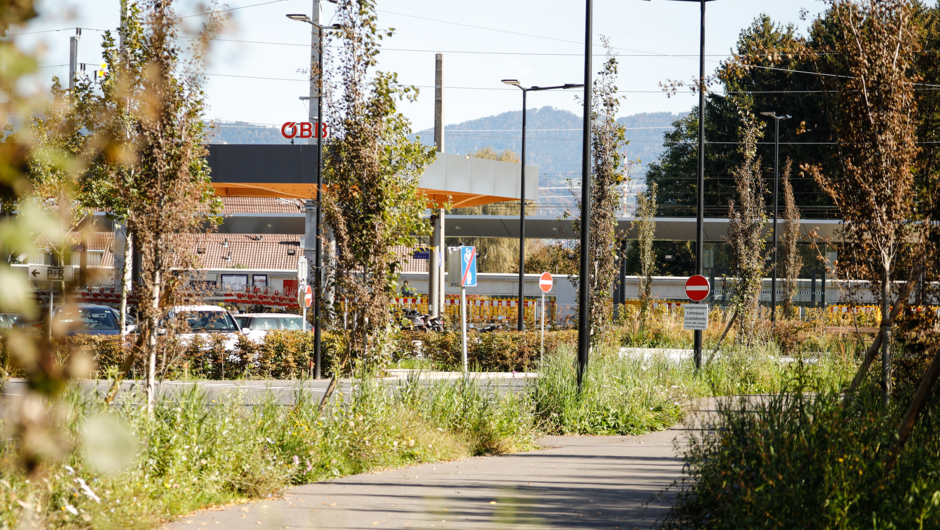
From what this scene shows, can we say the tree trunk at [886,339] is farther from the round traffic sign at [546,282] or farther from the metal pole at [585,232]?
the round traffic sign at [546,282]

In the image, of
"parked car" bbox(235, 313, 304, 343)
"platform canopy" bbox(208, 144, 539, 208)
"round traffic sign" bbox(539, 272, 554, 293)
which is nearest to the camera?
"parked car" bbox(235, 313, 304, 343)

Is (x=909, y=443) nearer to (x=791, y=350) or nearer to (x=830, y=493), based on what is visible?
(x=830, y=493)

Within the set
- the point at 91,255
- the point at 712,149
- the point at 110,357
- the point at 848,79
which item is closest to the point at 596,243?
the point at 848,79

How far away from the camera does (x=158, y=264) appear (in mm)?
8602

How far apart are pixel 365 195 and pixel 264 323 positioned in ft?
43.1

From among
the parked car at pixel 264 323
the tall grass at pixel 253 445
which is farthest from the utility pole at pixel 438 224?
the tall grass at pixel 253 445

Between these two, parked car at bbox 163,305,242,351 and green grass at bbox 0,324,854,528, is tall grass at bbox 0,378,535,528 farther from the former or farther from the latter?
parked car at bbox 163,305,242,351

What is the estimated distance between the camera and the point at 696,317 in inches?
706

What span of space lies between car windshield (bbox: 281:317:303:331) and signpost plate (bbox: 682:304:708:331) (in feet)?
34.7

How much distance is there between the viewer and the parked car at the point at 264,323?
72.5 ft

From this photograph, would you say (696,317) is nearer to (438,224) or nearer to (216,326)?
(216,326)

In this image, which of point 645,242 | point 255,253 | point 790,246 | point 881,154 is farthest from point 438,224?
point 255,253

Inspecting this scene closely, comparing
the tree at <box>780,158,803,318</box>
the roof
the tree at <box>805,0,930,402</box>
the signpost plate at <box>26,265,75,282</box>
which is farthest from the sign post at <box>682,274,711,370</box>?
the roof

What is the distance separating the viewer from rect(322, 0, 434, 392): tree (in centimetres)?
1058
